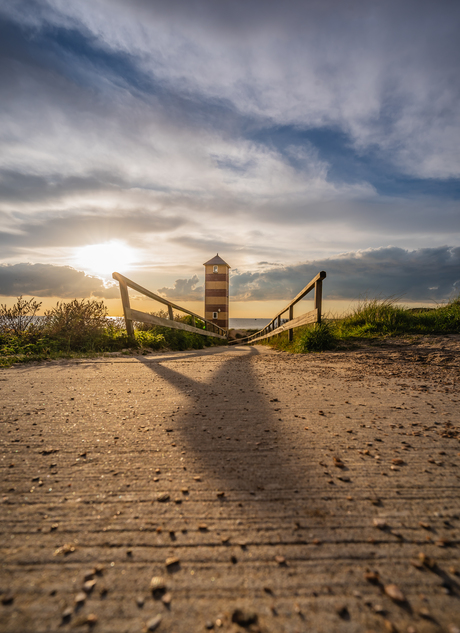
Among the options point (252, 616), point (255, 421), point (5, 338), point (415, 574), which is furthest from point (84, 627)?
point (5, 338)

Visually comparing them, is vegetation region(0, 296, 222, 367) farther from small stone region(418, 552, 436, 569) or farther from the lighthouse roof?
the lighthouse roof

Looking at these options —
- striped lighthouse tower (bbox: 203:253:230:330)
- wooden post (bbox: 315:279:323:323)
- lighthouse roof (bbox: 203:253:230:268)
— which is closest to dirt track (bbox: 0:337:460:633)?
wooden post (bbox: 315:279:323:323)

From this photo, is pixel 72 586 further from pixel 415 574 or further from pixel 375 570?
pixel 415 574

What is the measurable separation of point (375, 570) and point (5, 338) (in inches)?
278

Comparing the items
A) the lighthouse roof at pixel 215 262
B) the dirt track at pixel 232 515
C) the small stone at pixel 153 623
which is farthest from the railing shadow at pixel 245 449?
the lighthouse roof at pixel 215 262

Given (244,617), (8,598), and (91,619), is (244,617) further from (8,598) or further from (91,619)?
(8,598)

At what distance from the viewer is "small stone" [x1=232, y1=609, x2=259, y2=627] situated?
2.32ft

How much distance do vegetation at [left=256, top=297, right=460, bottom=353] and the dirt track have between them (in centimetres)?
351

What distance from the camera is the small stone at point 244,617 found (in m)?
0.71

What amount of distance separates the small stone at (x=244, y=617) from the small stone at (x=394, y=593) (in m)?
0.34

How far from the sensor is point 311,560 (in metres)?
0.88

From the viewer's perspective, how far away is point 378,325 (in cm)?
638

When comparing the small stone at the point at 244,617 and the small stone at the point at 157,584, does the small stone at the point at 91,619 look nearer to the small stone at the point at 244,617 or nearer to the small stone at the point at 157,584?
the small stone at the point at 157,584

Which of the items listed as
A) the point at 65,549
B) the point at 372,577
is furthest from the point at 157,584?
the point at 372,577
